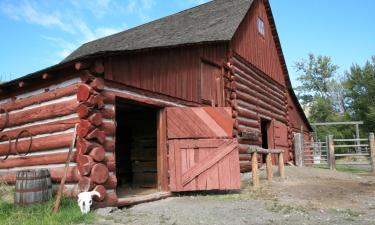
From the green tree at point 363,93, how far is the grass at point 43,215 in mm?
43008

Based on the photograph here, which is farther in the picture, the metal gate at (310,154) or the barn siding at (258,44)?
the metal gate at (310,154)

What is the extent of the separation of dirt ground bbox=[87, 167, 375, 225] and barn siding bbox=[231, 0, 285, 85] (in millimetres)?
6125

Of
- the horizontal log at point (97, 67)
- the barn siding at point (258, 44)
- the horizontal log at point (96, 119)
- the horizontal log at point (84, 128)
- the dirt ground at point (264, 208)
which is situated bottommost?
the dirt ground at point (264, 208)

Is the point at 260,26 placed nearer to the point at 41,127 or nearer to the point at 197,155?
the point at 197,155

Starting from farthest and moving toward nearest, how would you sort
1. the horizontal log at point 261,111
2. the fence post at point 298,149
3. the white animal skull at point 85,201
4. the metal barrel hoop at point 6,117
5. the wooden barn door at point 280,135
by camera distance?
the fence post at point 298,149 < the wooden barn door at point 280,135 < the horizontal log at point 261,111 < the metal barrel hoop at point 6,117 < the white animal skull at point 85,201

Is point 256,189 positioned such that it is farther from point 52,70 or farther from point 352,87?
point 352,87

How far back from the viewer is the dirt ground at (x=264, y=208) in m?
6.80

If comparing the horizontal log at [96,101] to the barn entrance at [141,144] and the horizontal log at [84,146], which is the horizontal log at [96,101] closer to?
the horizontal log at [84,146]

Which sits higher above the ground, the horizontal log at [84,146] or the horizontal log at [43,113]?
the horizontal log at [43,113]

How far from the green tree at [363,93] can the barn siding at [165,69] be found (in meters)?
37.1

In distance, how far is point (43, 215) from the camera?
264 inches

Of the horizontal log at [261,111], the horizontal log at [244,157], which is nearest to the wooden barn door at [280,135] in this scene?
the horizontal log at [261,111]

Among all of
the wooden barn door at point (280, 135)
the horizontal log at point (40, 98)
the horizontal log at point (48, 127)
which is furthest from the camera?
the wooden barn door at point (280, 135)

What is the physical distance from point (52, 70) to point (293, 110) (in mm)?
17895
